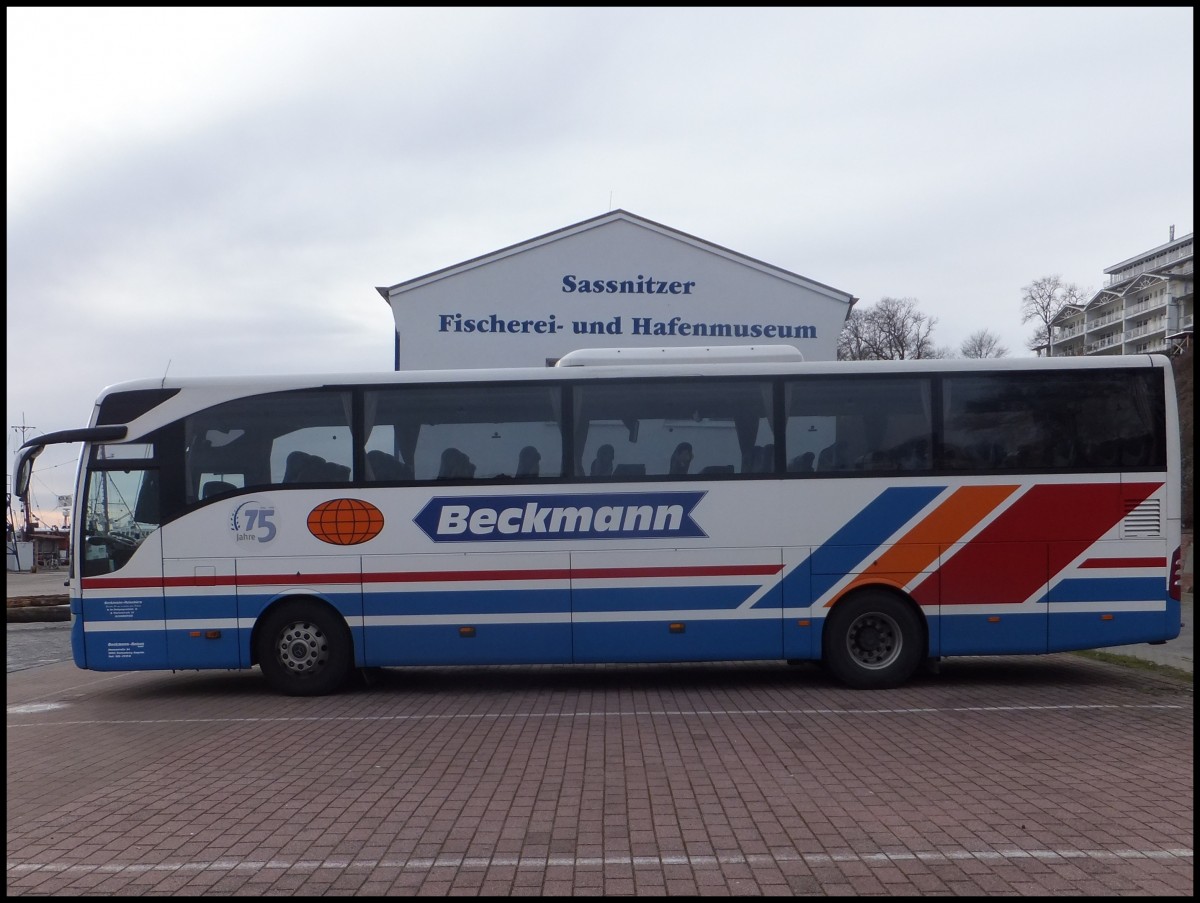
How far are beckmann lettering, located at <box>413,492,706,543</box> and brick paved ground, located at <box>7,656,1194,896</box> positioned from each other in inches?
66.8

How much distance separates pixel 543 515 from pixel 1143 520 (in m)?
6.17

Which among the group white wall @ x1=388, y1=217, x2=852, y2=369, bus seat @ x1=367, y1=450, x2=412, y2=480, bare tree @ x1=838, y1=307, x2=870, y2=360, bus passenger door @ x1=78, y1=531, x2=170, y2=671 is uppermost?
bare tree @ x1=838, y1=307, x2=870, y2=360

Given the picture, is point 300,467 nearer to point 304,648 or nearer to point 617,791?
point 304,648

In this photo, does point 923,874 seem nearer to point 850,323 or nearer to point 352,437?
point 352,437

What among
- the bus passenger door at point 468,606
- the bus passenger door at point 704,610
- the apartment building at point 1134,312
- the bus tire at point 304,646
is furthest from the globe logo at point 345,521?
the apartment building at point 1134,312

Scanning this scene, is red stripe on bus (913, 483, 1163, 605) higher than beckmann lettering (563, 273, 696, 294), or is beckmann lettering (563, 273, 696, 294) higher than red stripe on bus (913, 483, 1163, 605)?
beckmann lettering (563, 273, 696, 294)

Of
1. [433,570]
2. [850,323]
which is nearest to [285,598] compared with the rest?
[433,570]

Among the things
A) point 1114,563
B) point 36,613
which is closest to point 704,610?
point 1114,563

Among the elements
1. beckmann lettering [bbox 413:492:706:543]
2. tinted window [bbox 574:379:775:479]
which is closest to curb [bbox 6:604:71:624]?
beckmann lettering [bbox 413:492:706:543]

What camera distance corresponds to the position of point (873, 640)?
10.4 meters

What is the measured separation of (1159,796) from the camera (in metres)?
6.12

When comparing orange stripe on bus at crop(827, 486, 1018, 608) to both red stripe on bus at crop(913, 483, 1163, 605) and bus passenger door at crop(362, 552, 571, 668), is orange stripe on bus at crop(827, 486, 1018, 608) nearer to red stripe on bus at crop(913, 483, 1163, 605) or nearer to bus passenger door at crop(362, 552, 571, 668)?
red stripe on bus at crop(913, 483, 1163, 605)

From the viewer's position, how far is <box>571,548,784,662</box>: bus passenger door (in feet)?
33.9

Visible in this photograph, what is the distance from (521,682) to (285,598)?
9.19 feet
